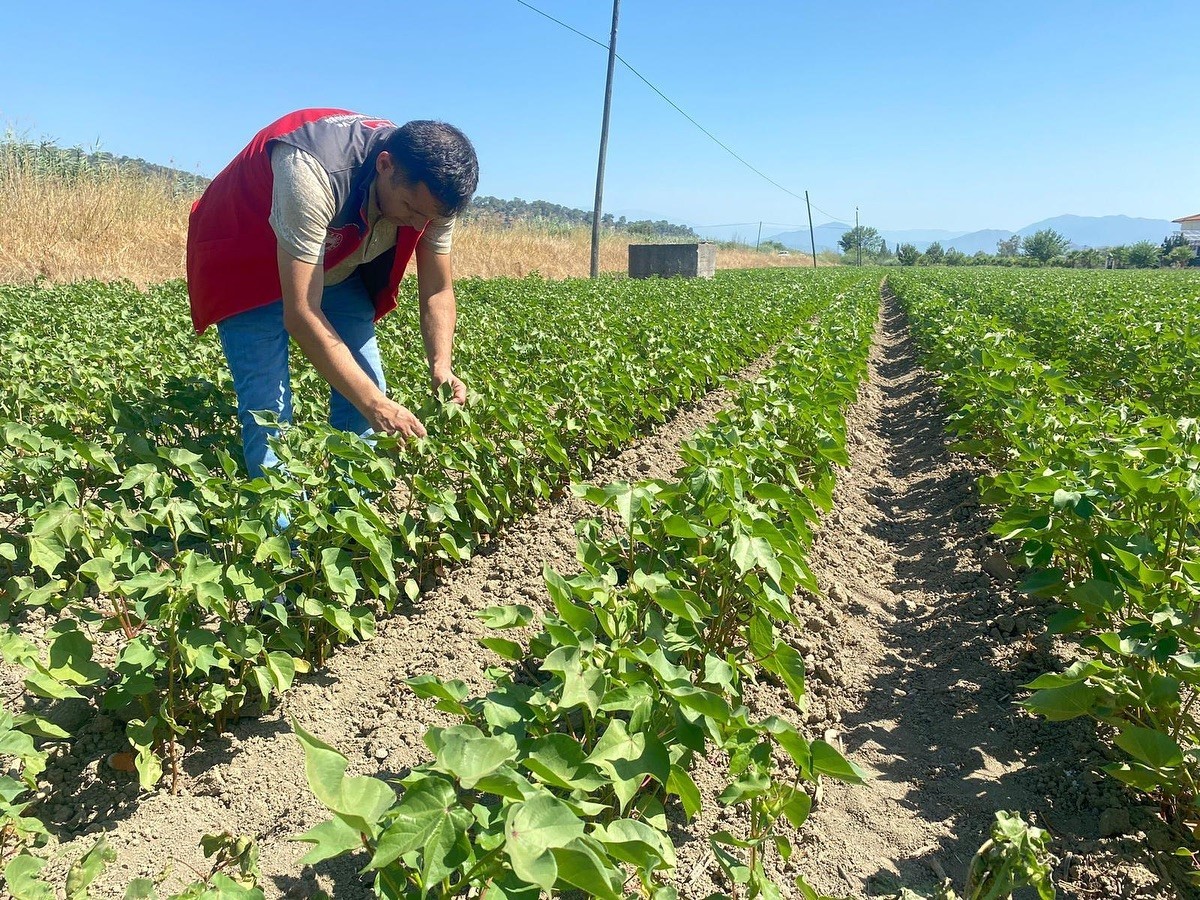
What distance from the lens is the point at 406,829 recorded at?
104 cm

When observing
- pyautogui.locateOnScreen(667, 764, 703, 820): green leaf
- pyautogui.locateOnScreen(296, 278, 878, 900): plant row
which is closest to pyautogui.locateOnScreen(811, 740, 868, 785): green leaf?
pyautogui.locateOnScreen(296, 278, 878, 900): plant row

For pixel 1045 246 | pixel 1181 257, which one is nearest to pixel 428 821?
pixel 1181 257

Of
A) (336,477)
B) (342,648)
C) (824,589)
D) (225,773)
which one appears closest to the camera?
(225,773)

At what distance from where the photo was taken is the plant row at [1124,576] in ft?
5.87

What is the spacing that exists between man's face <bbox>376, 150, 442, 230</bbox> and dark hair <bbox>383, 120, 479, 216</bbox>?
0.08 feet

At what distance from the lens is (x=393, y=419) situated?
8.26ft

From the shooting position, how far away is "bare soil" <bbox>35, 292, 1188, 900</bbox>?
1.87 metres

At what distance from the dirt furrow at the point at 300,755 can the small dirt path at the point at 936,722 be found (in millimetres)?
1228

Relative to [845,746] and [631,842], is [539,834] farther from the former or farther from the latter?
[845,746]

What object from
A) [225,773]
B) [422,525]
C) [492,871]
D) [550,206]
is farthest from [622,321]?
[550,206]

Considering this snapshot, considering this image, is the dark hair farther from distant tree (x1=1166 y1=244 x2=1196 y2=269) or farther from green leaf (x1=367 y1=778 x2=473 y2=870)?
distant tree (x1=1166 y1=244 x2=1196 y2=269)

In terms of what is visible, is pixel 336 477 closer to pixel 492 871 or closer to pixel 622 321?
pixel 492 871

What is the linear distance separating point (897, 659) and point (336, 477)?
226 cm

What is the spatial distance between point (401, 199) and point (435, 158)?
0.22 m
